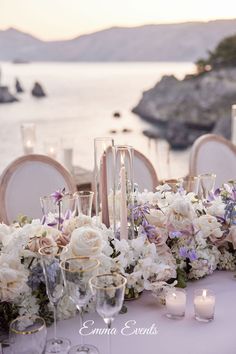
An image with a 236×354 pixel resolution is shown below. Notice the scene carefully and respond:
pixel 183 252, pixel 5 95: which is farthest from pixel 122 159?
pixel 5 95

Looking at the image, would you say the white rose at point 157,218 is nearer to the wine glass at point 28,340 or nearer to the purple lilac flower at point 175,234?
the purple lilac flower at point 175,234

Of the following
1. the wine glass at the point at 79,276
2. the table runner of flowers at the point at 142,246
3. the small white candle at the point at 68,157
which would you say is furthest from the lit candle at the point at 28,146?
the wine glass at the point at 79,276

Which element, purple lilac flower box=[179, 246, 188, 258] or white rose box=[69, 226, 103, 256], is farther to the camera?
purple lilac flower box=[179, 246, 188, 258]

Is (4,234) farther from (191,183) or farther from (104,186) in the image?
(191,183)

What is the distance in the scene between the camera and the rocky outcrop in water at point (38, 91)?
3938 millimetres

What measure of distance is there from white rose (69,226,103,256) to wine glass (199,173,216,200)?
576mm

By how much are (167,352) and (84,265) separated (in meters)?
0.29

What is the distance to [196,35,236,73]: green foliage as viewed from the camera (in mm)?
4266

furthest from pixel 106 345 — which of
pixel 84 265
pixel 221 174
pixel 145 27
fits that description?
pixel 145 27

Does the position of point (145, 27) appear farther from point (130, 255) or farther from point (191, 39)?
point (130, 255)

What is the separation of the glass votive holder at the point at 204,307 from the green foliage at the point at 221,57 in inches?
123

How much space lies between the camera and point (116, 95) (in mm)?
4141

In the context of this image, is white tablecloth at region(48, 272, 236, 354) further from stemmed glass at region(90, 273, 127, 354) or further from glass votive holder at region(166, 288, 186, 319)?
stemmed glass at region(90, 273, 127, 354)

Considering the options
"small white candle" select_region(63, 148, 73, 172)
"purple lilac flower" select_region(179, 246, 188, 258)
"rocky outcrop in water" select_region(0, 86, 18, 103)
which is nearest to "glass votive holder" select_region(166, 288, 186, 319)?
"purple lilac flower" select_region(179, 246, 188, 258)
